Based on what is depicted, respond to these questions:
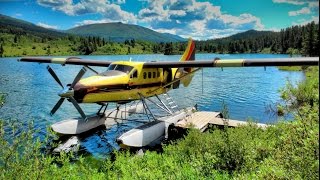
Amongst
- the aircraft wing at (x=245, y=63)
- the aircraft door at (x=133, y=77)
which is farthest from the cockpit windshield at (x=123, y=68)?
the aircraft wing at (x=245, y=63)

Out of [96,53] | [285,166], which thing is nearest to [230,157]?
[285,166]

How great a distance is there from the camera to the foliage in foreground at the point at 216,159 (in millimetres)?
6031

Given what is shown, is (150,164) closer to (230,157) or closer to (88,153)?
(230,157)

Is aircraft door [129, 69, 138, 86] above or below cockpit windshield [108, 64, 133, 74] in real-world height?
below

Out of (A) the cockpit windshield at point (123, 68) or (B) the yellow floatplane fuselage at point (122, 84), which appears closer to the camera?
(B) the yellow floatplane fuselage at point (122, 84)

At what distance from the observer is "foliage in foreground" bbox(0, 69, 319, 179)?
6031 millimetres

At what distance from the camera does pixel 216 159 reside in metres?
10.1

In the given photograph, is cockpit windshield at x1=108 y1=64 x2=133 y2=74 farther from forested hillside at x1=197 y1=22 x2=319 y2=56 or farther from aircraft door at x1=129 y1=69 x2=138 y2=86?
forested hillside at x1=197 y1=22 x2=319 y2=56

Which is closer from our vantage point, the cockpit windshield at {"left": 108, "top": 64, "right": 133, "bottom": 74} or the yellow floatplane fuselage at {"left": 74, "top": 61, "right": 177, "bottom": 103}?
the yellow floatplane fuselage at {"left": 74, "top": 61, "right": 177, "bottom": 103}

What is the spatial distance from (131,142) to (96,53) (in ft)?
499

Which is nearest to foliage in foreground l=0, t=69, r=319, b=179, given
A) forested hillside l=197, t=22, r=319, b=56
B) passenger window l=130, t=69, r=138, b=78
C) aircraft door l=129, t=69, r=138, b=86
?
aircraft door l=129, t=69, r=138, b=86

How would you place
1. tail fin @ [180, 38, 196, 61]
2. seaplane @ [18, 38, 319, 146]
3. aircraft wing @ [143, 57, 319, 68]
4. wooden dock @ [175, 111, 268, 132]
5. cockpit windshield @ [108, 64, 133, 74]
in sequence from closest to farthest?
aircraft wing @ [143, 57, 319, 68] < seaplane @ [18, 38, 319, 146] < cockpit windshield @ [108, 64, 133, 74] < wooden dock @ [175, 111, 268, 132] < tail fin @ [180, 38, 196, 61]

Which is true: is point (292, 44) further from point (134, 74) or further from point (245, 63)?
point (134, 74)

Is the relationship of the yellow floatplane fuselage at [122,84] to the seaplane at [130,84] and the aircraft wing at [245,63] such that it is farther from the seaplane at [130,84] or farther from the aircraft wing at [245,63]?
the aircraft wing at [245,63]
